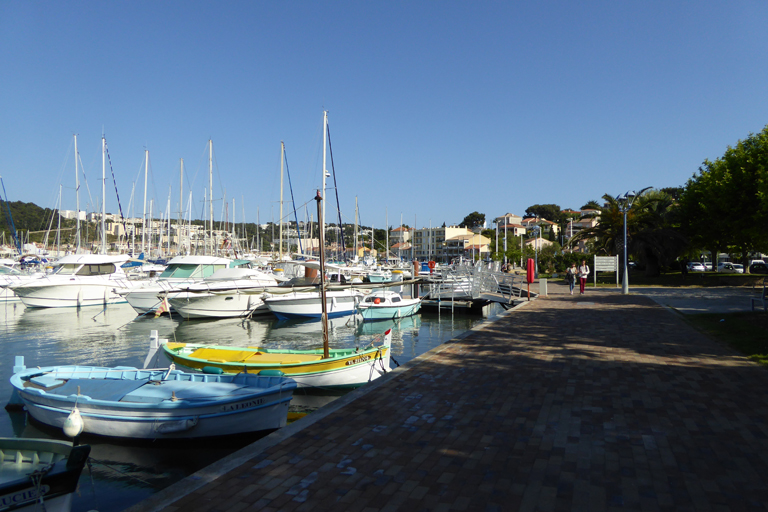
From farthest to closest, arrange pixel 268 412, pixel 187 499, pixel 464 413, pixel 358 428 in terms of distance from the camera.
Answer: pixel 268 412 < pixel 464 413 < pixel 358 428 < pixel 187 499

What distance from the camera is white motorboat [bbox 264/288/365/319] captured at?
85.0 feet

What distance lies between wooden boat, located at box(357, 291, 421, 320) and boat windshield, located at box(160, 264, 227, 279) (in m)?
11.4

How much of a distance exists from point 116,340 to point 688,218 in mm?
42037

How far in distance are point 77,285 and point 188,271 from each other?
8.07 metres

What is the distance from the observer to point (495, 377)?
28.2 ft

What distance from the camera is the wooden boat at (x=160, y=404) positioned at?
8.27 meters

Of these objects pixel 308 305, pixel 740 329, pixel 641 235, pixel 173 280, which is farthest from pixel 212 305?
pixel 641 235

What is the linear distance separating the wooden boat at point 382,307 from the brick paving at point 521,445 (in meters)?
16.3

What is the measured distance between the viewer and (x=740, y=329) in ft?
42.0

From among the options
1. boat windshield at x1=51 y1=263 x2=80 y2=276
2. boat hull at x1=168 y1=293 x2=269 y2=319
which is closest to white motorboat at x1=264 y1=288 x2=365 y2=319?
boat hull at x1=168 y1=293 x2=269 y2=319

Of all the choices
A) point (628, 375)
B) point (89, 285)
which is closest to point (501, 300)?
point (628, 375)

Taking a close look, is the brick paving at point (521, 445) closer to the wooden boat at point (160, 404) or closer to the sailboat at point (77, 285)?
the wooden boat at point (160, 404)

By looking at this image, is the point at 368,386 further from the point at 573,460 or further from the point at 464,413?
the point at 573,460

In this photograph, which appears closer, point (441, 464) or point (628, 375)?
point (441, 464)
